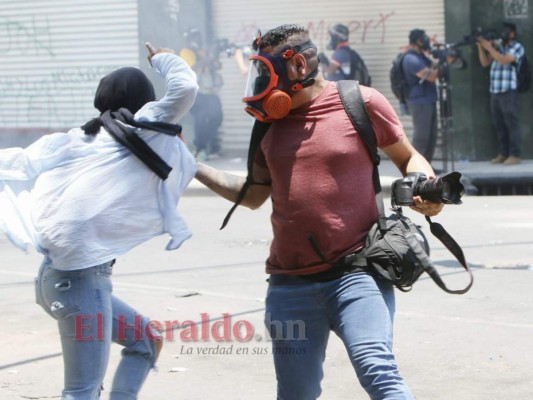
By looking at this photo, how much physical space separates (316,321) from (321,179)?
1.57 ft

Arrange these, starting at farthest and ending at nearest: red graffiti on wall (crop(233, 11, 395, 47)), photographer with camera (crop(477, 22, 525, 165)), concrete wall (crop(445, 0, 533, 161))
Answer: red graffiti on wall (crop(233, 11, 395, 47)), concrete wall (crop(445, 0, 533, 161)), photographer with camera (crop(477, 22, 525, 165))

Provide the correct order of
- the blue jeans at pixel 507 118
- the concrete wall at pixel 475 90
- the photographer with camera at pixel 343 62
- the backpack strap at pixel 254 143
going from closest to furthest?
the backpack strap at pixel 254 143, the blue jeans at pixel 507 118, the photographer with camera at pixel 343 62, the concrete wall at pixel 475 90

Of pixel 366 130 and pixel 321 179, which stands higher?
pixel 366 130

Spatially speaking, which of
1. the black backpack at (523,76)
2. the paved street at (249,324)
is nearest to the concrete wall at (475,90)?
the black backpack at (523,76)

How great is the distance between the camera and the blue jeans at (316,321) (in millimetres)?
3547

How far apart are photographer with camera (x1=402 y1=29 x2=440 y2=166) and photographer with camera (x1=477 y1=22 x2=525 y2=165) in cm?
99

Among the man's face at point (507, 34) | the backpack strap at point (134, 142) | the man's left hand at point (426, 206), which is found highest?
the backpack strap at point (134, 142)

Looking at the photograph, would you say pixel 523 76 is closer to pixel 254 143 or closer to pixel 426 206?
pixel 254 143

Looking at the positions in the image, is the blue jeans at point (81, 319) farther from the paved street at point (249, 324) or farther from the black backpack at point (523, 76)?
the black backpack at point (523, 76)

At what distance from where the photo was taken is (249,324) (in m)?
6.27

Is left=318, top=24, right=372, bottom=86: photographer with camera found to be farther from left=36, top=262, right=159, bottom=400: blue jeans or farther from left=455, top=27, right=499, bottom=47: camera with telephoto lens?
left=36, top=262, right=159, bottom=400: blue jeans

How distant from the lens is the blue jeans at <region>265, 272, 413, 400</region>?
3547 millimetres

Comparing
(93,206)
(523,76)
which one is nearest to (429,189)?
(93,206)

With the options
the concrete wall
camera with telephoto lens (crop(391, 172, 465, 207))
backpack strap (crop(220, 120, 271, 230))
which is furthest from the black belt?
the concrete wall
